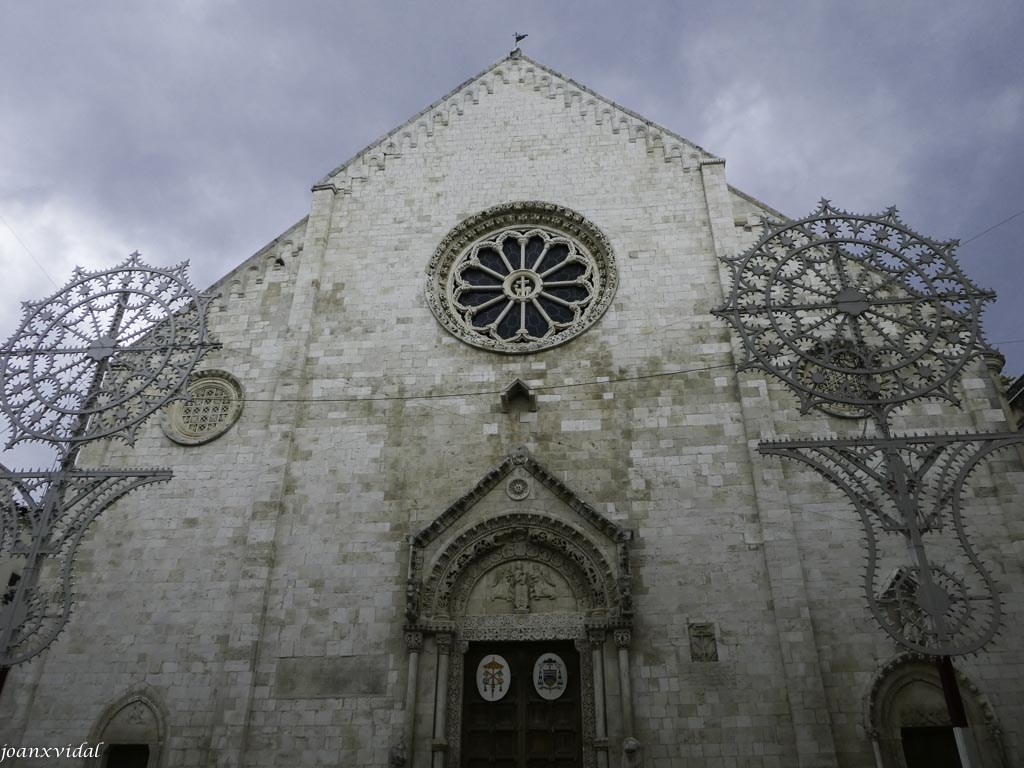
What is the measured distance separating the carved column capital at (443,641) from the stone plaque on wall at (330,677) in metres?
0.83

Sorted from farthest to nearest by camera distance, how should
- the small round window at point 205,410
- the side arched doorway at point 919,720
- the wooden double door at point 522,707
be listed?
the small round window at point 205,410, the wooden double door at point 522,707, the side arched doorway at point 919,720

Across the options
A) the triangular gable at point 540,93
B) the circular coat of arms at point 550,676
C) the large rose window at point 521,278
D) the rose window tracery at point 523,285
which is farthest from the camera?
the triangular gable at point 540,93

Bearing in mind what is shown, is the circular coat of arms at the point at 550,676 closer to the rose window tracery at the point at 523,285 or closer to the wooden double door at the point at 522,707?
the wooden double door at the point at 522,707

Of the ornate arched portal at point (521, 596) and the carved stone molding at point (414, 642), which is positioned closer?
the ornate arched portal at point (521, 596)

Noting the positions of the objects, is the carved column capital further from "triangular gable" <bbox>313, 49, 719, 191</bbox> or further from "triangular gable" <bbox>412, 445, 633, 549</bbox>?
"triangular gable" <bbox>313, 49, 719, 191</bbox>

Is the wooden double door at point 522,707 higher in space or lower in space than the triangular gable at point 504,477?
lower

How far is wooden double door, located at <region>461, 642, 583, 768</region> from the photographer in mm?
10320

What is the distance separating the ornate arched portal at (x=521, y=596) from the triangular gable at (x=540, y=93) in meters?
7.73

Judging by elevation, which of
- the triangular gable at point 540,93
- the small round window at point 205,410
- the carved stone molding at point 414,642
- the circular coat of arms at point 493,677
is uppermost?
the triangular gable at point 540,93

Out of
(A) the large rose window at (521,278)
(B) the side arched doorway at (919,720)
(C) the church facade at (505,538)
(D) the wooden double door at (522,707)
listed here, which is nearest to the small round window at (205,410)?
(C) the church facade at (505,538)

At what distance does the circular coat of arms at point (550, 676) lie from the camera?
1070 centimetres

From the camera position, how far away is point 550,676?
10.8 meters

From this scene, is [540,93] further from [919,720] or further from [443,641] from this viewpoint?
[919,720]

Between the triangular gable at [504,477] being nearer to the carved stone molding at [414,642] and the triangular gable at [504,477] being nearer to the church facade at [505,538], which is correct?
the church facade at [505,538]
